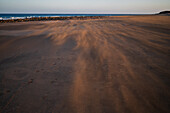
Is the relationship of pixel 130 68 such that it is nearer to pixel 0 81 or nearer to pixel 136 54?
pixel 136 54

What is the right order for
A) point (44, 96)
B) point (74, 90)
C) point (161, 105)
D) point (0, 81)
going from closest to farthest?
point (161, 105), point (44, 96), point (74, 90), point (0, 81)

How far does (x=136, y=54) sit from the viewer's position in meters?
3.31

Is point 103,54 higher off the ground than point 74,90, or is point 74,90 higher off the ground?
point 103,54

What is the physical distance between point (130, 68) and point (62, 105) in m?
1.85

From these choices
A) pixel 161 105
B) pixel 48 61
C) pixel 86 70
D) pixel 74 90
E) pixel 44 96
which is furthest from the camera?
pixel 48 61

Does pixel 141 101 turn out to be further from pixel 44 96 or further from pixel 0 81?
pixel 0 81

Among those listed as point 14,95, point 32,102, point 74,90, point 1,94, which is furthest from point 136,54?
point 1,94

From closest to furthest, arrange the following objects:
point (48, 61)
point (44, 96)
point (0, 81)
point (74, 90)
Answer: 1. point (44, 96)
2. point (74, 90)
3. point (0, 81)
4. point (48, 61)

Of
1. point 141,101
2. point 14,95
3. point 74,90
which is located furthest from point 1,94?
point 141,101

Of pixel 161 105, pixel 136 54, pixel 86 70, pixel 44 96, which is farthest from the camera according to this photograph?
pixel 136 54

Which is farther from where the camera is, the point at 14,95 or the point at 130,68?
the point at 130,68

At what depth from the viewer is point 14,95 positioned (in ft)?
5.85

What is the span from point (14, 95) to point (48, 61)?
1.37m

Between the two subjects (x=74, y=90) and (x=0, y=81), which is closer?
(x=74, y=90)
